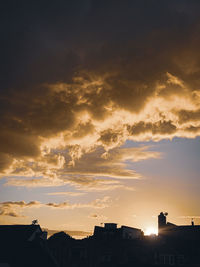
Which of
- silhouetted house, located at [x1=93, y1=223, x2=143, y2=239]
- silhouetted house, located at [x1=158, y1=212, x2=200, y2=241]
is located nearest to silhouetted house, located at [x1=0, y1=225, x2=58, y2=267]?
silhouetted house, located at [x1=93, y1=223, x2=143, y2=239]

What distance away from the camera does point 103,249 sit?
63031 mm

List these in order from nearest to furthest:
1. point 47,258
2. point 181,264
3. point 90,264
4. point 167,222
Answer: point 181,264, point 47,258, point 90,264, point 167,222

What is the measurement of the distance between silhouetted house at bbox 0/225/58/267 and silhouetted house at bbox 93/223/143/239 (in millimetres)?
12686

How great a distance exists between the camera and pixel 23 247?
188 ft

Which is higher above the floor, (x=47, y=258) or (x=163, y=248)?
(x=163, y=248)

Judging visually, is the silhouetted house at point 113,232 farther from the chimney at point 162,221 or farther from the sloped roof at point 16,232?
the sloped roof at point 16,232

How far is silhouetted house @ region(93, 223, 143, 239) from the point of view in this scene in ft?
218

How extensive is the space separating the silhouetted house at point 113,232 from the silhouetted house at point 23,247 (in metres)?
12.7

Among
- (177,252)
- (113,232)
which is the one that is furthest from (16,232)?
(177,252)

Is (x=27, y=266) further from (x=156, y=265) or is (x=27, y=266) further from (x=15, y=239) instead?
(x=156, y=265)

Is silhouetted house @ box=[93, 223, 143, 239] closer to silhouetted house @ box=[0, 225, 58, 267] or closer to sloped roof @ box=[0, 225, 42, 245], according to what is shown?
silhouetted house @ box=[0, 225, 58, 267]

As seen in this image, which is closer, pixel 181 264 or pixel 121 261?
pixel 181 264

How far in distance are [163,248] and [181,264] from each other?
424 cm

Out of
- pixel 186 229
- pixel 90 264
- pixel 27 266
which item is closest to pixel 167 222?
pixel 186 229
